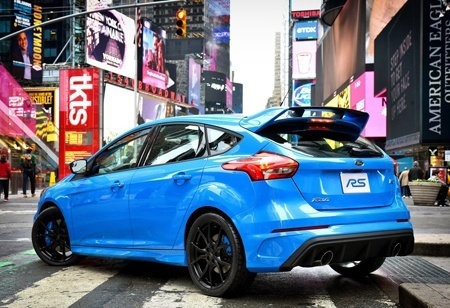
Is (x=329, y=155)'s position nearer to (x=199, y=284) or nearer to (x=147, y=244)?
(x=199, y=284)

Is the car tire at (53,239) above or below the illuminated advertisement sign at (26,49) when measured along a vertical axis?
below

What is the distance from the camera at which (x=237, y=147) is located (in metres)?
4.70

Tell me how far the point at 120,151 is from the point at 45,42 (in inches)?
3814

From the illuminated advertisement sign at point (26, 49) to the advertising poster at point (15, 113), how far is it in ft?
50.3

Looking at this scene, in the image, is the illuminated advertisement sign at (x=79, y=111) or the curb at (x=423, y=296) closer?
the curb at (x=423, y=296)

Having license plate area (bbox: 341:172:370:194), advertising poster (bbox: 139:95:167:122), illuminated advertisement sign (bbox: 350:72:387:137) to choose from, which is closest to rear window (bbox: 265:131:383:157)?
license plate area (bbox: 341:172:370:194)

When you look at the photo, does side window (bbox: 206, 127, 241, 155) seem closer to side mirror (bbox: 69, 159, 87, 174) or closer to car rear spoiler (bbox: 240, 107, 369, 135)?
car rear spoiler (bbox: 240, 107, 369, 135)

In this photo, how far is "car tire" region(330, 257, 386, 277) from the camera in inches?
213

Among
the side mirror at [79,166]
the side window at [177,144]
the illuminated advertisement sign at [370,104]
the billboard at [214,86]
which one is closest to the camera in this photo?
the side window at [177,144]

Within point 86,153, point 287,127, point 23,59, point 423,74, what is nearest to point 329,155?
point 287,127

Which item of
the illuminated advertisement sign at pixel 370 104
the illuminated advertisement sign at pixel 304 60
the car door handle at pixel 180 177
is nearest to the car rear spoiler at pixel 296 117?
the car door handle at pixel 180 177

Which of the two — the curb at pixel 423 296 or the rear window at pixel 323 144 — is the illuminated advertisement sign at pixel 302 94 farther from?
the curb at pixel 423 296

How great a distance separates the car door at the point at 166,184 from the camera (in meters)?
4.89

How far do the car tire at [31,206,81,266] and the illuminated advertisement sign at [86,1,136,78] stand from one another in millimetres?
61606
